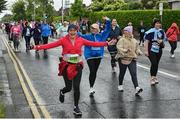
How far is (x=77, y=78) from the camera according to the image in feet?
30.2

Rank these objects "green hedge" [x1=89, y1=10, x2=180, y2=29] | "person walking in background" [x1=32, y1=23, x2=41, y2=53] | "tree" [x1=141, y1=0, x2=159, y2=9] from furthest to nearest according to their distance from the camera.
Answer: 1. "tree" [x1=141, y1=0, x2=159, y2=9]
2. "green hedge" [x1=89, y1=10, x2=180, y2=29]
3. "person walking in background" [x1=32, y1=23, x2=41, y2=53]

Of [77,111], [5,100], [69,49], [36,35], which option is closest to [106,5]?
[36,35]

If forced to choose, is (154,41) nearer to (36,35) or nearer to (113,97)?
(113,97)

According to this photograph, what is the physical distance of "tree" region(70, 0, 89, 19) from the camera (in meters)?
60.8

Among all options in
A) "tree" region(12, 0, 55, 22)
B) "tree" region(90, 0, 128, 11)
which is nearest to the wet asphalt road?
"tree" region(90, 0, 128, 11)

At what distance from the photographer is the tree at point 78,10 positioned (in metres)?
60.8

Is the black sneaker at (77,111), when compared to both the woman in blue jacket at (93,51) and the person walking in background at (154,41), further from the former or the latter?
the person walking in background at (154,41)

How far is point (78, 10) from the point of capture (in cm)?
6222

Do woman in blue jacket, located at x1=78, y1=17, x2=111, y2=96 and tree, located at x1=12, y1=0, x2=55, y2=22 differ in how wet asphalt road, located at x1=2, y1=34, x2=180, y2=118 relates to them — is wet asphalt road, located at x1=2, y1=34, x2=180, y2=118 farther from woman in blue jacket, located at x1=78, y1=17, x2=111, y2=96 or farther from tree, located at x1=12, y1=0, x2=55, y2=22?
tree, located at x1=12, y1=0, x2=55, y2=22

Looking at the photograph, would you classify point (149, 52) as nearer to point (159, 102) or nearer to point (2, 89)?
point (159, 102)

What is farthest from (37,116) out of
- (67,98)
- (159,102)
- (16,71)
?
(16,71)

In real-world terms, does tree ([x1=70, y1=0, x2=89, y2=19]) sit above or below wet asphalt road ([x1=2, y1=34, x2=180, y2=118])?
above

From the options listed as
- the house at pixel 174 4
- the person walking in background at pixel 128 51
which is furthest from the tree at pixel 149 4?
the person walking in background at pixel 128 51

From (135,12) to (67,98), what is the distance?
33.5 m
